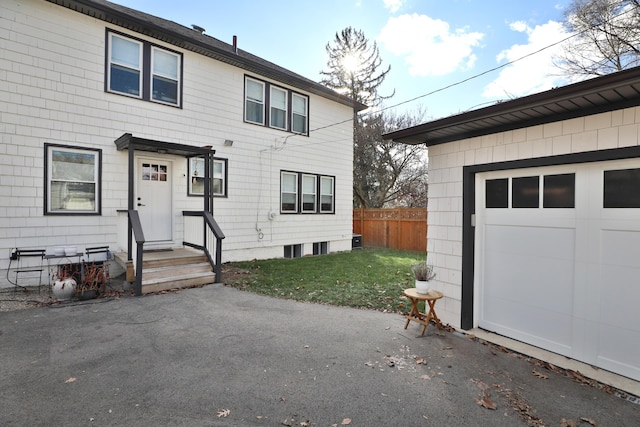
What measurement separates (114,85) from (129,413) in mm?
7324

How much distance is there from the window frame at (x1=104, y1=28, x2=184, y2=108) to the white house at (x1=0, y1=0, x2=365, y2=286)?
1.0 inches

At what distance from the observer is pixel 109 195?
727 cm

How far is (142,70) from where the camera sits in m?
7.78

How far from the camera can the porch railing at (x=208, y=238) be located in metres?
7.05

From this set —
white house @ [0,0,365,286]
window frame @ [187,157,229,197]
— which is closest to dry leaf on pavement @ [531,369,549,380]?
white house @ [0,0,365,286]

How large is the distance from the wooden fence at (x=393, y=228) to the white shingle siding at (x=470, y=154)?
26.2ft

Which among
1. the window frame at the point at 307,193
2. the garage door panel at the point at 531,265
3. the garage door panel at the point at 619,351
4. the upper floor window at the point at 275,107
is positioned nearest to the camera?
the garage door panel at the point at 619,351

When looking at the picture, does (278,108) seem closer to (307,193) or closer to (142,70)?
(307,193)

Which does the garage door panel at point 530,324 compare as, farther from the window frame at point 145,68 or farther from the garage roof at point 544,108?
the window frame at point 145,68

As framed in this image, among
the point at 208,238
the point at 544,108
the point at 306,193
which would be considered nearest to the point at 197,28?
the point at 306,193

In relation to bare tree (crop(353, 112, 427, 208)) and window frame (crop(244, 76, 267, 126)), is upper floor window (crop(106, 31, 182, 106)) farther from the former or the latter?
bare tree (crop(353, 112, 427, 208))

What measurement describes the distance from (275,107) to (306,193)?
3.07 m

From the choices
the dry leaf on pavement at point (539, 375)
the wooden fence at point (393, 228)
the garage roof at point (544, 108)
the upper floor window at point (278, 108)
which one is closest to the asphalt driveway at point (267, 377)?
the dry leaf on pavement at point (539, 375)

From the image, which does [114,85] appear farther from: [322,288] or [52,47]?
[322,288]
